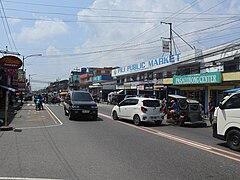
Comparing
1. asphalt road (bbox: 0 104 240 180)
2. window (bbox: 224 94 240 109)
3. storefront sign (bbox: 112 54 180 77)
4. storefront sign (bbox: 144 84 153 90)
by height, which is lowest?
asphalt road (bbox: 0 104 240 180)

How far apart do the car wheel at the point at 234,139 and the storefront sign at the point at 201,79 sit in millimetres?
14520

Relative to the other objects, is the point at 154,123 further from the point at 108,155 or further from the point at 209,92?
the point at 209,92

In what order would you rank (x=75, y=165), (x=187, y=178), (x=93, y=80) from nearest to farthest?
(x=187, y=178), (x=75, y=165), (x=93, y=80)

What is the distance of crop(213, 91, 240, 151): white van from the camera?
8688 millimetres

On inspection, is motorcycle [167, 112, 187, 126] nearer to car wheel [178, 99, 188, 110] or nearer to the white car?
car wheel [178, 99, 188, 110]

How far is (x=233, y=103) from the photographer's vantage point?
8.93 m

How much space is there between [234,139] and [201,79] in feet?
53.7

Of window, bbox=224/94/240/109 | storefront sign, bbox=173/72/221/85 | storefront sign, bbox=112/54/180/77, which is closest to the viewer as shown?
window, bbox=224/94/240/109

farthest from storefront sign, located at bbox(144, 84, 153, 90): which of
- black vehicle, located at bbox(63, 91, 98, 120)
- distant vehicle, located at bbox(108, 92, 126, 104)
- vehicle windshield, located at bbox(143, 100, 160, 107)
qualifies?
vehicle windshield, located at bbox(143, 100, 160, 107)

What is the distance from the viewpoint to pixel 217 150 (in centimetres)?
864

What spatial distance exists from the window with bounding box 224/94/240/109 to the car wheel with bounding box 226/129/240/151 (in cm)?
76

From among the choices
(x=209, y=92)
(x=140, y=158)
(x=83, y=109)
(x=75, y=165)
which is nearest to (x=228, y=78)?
(x=209, y=92)

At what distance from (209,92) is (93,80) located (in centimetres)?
5574

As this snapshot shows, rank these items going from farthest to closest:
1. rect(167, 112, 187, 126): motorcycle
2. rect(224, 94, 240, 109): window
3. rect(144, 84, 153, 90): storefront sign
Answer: rect(144, 84, 153, 90): storefront sign → rect(167, 112, 187, 126): motorcycle → rect(224, 94, 240, 109): window
